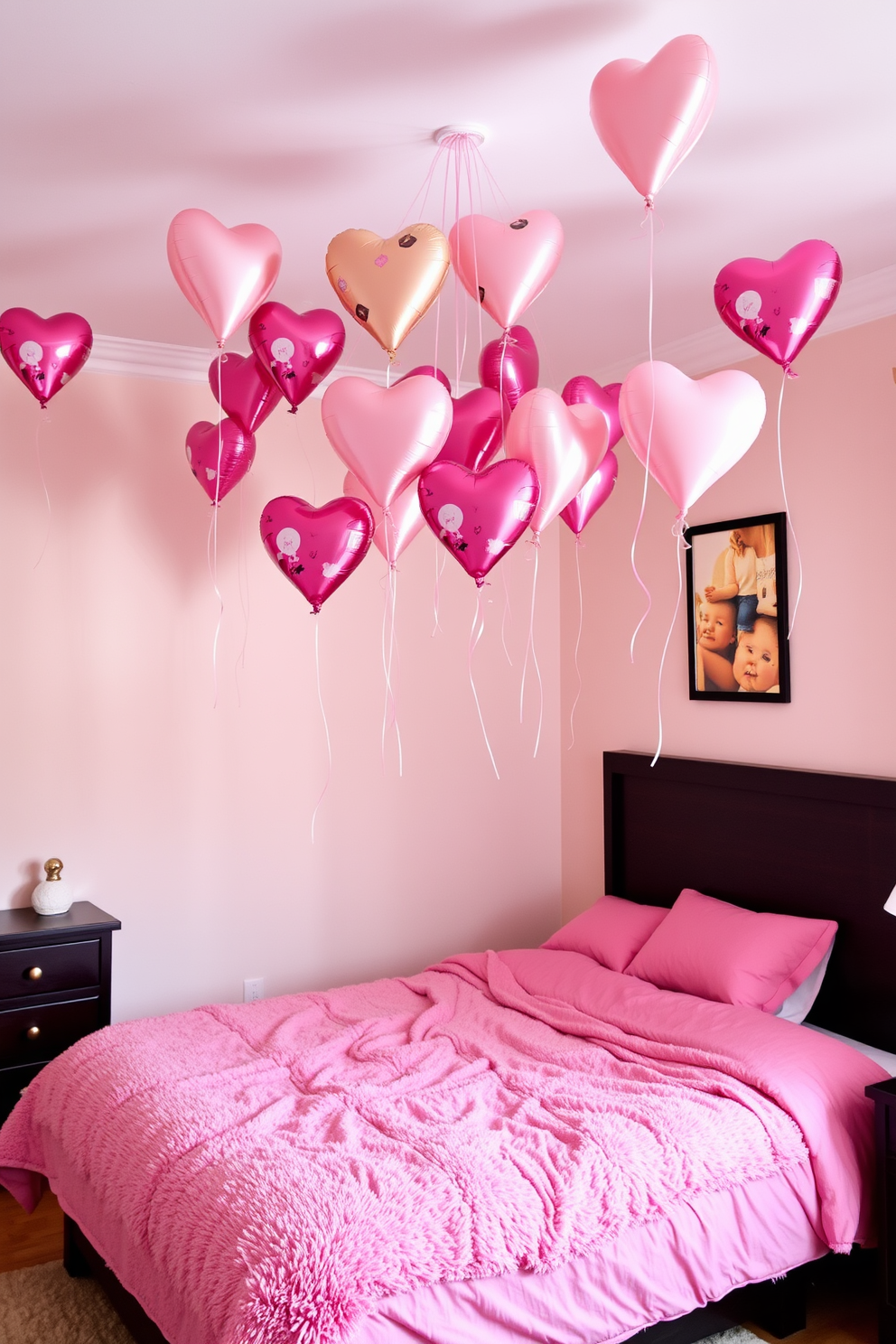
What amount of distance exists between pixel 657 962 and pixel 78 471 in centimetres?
230

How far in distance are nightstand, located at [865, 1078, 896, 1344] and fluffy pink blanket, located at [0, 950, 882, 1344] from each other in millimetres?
51

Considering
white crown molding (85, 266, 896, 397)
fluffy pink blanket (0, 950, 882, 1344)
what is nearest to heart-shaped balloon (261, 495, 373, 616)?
fluffy pink blanket (0, 950, 882, 1344)

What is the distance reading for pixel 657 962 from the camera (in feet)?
9.76

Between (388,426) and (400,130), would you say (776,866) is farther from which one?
(400,130)

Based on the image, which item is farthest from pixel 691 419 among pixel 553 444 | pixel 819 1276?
pixel 819 1276

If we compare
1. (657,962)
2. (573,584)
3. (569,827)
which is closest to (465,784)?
(569,827)

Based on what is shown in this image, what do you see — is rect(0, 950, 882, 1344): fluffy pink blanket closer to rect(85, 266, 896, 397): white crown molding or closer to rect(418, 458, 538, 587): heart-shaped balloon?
rect(418, 458, 538, 587): heart-shaped balloon

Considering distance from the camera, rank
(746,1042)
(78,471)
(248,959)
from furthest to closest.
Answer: (248,959), (78,471), (746,1042)

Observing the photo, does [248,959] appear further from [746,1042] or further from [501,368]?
[501,368]

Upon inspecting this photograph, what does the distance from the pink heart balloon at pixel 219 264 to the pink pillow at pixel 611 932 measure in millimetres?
2096

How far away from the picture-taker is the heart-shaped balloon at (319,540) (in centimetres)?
211

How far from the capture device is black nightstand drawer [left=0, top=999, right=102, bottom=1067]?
2883mm

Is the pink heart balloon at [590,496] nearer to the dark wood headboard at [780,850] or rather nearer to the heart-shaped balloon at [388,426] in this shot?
the heart-shaped balloon at [388,426]

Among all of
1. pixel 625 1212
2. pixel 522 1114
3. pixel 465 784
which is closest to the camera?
pixel 625 1212
